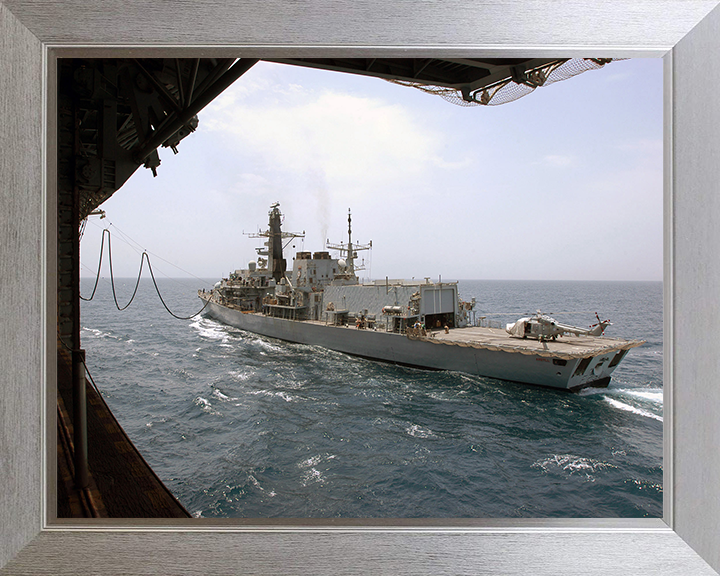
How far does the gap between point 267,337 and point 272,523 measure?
20011 mm

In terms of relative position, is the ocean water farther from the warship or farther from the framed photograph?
the framed photograph

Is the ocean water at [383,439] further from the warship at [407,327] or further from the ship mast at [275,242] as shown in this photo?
the ship mast at [275,242]

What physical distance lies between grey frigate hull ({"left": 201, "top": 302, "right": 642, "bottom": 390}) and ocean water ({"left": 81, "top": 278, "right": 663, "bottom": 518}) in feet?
1.38

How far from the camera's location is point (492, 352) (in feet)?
40.1

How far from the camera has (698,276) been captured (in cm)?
167

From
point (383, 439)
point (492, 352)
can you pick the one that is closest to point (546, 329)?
point (492, 352)

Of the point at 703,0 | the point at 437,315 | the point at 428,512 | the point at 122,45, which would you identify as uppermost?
the point at 703,0

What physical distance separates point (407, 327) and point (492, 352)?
10.7ft

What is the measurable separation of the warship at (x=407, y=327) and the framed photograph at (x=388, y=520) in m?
A: 10.00

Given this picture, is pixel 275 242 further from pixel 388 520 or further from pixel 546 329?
pixel 388 520

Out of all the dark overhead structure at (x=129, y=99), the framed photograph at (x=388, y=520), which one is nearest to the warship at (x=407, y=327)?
the dark overhead structure at (x=129, y=99)

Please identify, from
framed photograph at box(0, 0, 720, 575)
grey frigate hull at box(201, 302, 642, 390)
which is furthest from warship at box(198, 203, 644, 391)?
framed photograph at box(0, 0, 720, 575)

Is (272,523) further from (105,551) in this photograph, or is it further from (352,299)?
(352,299)

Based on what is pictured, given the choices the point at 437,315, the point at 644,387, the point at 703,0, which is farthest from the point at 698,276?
the point at 437,315
